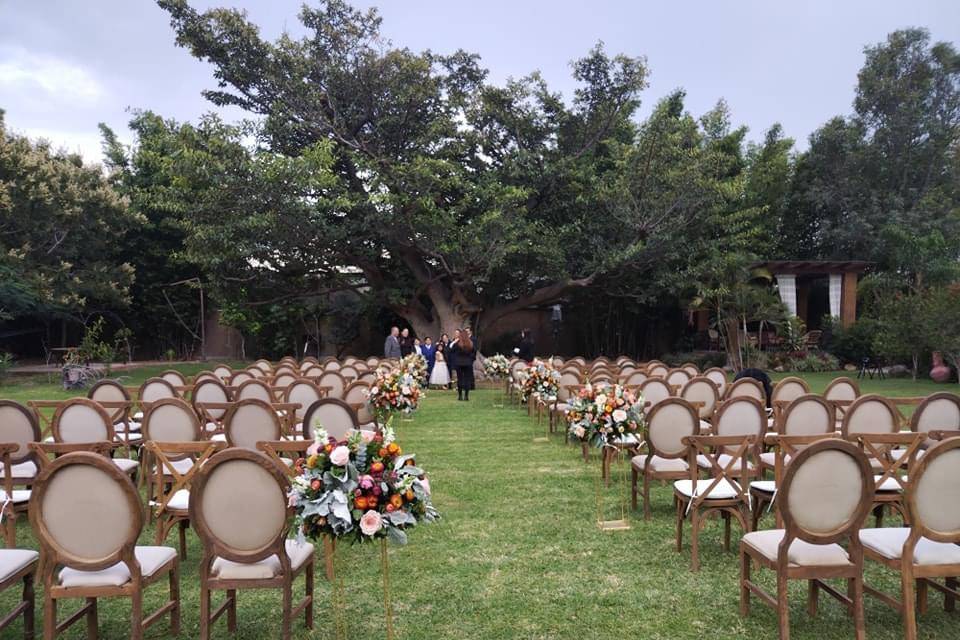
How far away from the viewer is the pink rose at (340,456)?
2.85 meters

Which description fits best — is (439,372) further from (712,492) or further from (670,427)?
(712,492)

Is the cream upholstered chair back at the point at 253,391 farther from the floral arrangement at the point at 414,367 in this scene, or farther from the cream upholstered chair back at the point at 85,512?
the cream upholstered chair back at the point at 85,512

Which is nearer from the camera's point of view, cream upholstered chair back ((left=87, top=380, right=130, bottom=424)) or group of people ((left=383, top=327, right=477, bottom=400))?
cream upholstered chair back ((left=87, top=380, right=130, bottom=424))

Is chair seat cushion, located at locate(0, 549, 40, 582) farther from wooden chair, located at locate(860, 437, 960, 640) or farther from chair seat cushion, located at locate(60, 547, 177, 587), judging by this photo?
wooden chair, located at locate(860, 437, 960, 640)

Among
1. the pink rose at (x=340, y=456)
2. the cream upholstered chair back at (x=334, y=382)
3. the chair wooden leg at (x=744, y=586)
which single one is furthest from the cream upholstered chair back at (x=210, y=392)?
the chair wooden leg at (x=744, y=586)

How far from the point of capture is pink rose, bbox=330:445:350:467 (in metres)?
2.85

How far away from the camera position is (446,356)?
677 inches

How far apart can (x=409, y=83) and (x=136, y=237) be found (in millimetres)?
13089

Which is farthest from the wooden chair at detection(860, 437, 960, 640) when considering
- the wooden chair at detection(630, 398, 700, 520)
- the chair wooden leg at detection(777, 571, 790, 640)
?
the wooden chair at detection(630, 398, 700, 520)

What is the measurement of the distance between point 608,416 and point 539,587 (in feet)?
5.15

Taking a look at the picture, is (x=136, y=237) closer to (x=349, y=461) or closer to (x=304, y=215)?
(x=304, y=215)

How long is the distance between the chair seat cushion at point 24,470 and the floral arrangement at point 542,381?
241 inches

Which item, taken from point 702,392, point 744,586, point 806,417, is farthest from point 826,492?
point 702,392

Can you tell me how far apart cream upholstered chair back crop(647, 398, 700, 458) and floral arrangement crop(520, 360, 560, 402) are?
165 inches
